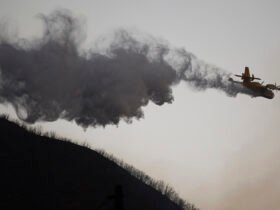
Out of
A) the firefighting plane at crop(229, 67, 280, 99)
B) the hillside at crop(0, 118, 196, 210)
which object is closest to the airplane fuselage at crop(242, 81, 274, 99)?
the firefighting plane at crop(229, 67, 280, 99)

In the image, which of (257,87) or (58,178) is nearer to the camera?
(257,87)

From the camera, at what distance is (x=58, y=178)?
105250 millimetres

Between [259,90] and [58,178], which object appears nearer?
[259,90]

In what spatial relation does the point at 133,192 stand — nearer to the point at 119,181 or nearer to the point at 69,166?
the point at 119,181

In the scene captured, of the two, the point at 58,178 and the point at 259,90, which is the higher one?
the point at 259,90

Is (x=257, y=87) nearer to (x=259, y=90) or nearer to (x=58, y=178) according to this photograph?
(x=259, y=90)

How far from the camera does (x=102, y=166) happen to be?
396ft

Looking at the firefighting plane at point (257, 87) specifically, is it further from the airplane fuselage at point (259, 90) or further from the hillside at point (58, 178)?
the hillside at point (58, 178)

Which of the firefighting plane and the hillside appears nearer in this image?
the firefighting plane

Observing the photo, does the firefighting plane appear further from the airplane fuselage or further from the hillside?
the hillside

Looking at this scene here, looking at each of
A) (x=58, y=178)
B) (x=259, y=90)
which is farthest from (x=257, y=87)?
(x=58, y=178)

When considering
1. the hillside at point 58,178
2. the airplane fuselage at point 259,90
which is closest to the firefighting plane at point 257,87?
the airplane fuselage at point 259,90

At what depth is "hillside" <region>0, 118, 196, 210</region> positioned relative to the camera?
9344 centimetres

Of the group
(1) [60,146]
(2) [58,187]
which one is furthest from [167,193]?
(2) [58,187]
